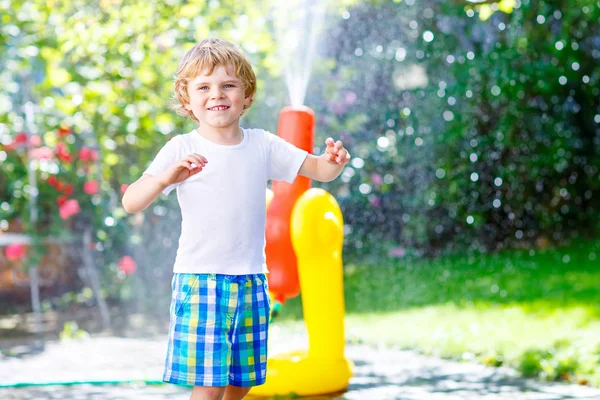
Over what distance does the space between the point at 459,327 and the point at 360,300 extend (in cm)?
124

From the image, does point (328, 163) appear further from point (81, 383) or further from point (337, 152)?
point (81, 383)

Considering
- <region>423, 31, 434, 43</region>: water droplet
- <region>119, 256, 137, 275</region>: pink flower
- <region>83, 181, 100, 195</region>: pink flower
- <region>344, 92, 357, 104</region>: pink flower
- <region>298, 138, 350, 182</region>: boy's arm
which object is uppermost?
<region>423, 31, 434, 43</region>: water droplet

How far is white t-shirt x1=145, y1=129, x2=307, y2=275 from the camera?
1697mm

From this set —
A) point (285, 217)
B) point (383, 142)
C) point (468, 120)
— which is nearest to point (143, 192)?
point (285, 217)

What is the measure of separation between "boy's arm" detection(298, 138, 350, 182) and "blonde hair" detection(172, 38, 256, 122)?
6.9 inches

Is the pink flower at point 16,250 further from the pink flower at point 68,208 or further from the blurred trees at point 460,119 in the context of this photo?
the blurred trees at point 460,119

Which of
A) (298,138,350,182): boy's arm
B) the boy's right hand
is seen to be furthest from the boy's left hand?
the boy's right hand

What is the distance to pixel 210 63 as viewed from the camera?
5.53 feet

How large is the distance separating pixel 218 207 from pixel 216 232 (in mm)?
47

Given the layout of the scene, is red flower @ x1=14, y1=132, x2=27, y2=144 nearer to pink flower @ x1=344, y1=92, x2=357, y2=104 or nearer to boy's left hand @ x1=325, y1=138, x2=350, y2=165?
pink flower @ x1=344, y1=92, x2=357, y2=104

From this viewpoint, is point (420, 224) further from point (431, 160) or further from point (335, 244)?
point (335, 244)

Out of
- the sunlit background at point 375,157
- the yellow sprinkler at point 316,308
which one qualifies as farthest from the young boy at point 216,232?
the sunlit background at point 375,157

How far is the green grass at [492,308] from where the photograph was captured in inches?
123

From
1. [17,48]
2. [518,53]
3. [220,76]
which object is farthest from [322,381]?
[518,53]
